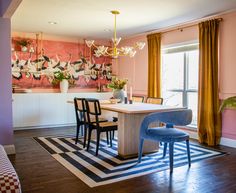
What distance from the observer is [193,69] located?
17.7 ft

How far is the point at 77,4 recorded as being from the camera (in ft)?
13.1

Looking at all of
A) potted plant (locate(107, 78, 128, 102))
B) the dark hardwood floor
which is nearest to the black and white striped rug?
the dark hardwood floor

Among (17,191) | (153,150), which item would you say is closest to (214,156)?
(153,150)

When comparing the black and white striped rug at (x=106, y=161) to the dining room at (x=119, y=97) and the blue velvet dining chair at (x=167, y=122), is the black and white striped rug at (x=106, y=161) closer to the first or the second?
the dining room at (x=119, y=97)

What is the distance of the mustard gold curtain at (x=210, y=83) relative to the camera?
15.1 ft

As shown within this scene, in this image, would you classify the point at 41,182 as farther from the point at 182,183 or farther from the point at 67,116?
the point at 67,116

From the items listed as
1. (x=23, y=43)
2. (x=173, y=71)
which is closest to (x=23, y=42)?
(x=23, y=43)

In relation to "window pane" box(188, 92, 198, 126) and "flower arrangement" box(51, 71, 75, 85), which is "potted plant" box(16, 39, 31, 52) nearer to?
"flower arrangement" box(51, 71, 75, 85)

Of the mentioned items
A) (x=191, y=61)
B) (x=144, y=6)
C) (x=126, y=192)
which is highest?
(x=144, y=6)

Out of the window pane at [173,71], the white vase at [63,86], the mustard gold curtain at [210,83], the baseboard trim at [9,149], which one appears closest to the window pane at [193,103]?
the window pane at [173,71]

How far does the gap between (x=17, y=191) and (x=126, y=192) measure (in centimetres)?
116

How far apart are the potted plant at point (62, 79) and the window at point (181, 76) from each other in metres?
2.48

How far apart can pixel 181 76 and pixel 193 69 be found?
0.36m

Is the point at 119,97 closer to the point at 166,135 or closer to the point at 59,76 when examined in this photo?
the point at 166,135
